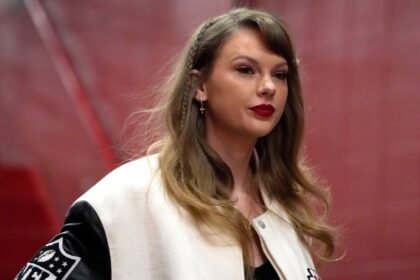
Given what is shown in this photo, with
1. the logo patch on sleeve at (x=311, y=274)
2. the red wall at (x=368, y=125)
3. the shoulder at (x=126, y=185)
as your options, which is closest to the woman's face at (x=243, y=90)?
the shoulder at (x=126, y=185)

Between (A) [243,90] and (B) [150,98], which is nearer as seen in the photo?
(A) [243,90]

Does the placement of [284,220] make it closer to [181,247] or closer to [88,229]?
[181,247]

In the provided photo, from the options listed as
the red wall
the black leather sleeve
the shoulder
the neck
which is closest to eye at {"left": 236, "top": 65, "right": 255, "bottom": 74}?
the neck

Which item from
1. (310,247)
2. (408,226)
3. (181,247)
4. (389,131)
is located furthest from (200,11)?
(181,247)

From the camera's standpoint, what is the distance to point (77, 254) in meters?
1.26

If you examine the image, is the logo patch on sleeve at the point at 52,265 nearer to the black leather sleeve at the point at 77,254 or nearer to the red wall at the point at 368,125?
the black leather sleeve at the point at 77,254

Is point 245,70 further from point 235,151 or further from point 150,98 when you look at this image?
point 150,98

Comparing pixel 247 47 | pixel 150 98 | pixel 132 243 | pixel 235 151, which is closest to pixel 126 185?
pixel 132 243

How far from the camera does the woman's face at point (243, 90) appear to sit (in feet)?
4.73

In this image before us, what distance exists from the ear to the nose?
0.11 metres

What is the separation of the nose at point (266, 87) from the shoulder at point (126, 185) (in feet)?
0.78

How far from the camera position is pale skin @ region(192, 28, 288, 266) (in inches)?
56.8

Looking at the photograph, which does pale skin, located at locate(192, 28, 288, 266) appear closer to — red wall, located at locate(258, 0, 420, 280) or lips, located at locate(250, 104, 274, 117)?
lips, located at locate(250, 104, 274, 117)

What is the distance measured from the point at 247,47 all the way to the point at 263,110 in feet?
0.41
